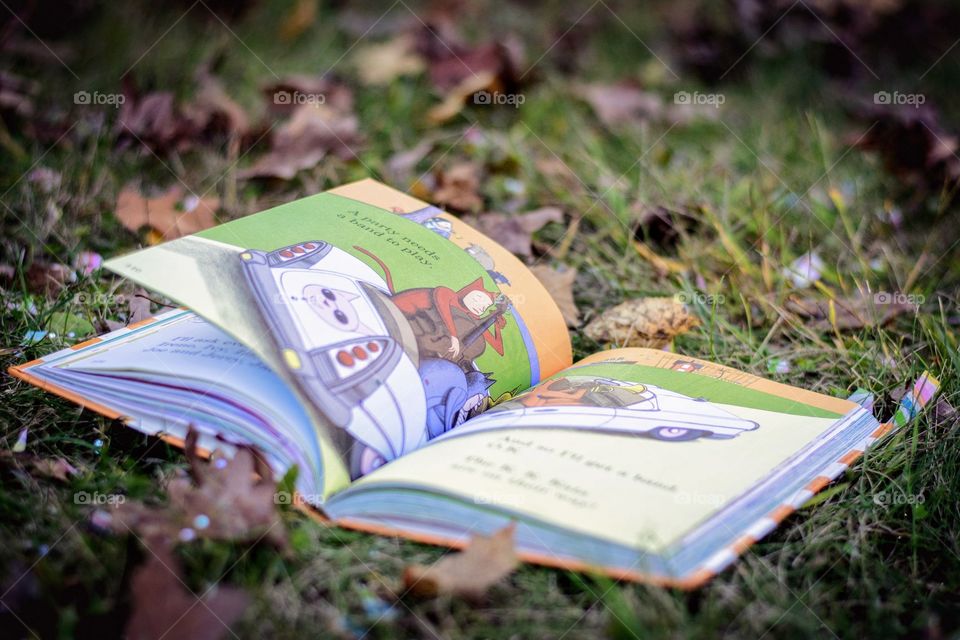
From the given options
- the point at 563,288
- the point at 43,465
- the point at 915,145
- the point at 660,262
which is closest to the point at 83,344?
the point at 43,465

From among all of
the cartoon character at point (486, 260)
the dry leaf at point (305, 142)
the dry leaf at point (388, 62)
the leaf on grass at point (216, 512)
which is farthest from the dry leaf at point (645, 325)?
the dry leaf at point (388, 62)

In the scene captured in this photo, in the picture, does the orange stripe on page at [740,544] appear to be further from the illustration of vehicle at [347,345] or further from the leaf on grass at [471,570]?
the illustration of vehicle at [347,345]

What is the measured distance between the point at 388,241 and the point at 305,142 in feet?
2.93

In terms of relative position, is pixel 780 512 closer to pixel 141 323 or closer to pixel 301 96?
pixel 141 323

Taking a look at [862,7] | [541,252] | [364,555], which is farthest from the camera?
[862,7]

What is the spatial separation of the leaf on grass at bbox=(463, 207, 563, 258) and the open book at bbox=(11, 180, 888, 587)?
451 mm

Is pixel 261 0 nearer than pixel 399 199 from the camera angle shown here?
No

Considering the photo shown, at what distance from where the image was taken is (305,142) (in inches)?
82.5

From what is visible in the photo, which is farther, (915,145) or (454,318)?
(915,145)

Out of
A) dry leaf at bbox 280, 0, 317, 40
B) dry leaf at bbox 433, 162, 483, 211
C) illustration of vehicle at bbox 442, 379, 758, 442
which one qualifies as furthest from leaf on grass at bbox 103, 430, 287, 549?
dry leaf at bbox 280, 0, 317, 40

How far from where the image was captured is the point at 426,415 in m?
1.15

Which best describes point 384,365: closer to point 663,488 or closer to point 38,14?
point 663,488

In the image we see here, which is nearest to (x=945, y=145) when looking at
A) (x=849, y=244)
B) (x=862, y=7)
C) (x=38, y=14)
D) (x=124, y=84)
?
(x=849, y=244)

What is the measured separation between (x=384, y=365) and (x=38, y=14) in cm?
196
